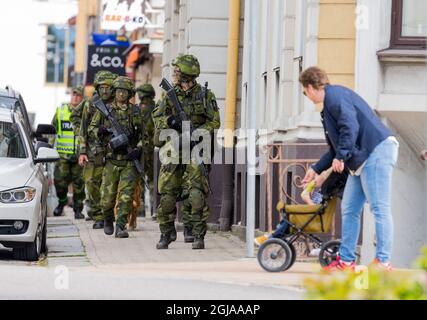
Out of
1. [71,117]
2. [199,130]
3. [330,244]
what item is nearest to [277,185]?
[199,130]

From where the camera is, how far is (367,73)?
14.0 metres

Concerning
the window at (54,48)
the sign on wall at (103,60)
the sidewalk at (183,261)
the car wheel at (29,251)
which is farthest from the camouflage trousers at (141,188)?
the window at (54,48)

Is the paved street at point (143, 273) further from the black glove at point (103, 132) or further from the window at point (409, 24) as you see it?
the window at point (409, 24)

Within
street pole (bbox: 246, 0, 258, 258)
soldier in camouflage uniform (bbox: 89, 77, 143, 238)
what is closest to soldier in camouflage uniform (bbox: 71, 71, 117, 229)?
soldier in camouflage uniform (bbox: 89, 77, 143, 238)

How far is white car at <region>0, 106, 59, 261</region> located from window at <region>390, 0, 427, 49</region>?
12.0ft

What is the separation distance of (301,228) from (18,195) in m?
3.67

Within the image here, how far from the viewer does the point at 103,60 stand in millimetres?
34031

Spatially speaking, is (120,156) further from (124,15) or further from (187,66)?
(124,15)

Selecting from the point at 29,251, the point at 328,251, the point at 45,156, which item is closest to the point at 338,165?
the point at 328,251

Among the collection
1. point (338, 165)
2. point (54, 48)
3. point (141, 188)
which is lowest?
point (141, 188)

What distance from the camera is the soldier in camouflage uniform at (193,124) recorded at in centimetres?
1540

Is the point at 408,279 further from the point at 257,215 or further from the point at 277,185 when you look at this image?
the point at 257,215

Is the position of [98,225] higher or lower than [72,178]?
lower

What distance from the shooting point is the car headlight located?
46.5ft
